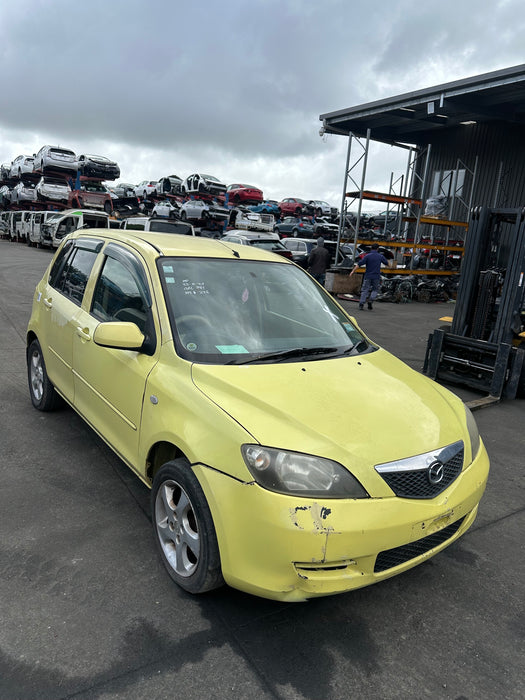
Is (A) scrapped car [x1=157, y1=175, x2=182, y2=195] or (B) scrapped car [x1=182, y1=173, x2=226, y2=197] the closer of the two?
(B) scrapped car [x1=182, y1=173, x2=226, y2=197]

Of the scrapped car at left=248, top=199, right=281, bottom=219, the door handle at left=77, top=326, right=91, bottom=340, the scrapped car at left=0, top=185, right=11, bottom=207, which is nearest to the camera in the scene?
the door handle at left=77, top=326, right=91, bottom=340

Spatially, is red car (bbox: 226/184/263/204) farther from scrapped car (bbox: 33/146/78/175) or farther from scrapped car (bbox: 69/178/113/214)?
scrapped car (bbox: 33/146/78/175)

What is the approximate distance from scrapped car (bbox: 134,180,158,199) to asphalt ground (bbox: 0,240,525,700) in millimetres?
35283

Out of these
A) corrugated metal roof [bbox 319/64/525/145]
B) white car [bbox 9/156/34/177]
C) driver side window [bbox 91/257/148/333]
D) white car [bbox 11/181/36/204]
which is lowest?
driver side window [bbox 91/257/148/333]

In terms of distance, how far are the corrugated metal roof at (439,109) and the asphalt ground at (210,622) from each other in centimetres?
1445

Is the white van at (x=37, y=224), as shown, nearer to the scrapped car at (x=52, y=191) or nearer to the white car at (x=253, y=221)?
the scrapped car at (x=52, y=191)

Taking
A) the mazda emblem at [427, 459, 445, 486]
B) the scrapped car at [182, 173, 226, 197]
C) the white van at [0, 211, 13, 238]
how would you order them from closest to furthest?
the mazda emblem at [427, 459, 445, 486] < the scrapped car at [182, 173, 226, 197] < the white van at [0, 211, 13, 238]

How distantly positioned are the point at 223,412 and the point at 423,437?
0.97m

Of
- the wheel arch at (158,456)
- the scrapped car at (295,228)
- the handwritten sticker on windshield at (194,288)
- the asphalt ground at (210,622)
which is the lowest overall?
the asphalt ground at (210,622)

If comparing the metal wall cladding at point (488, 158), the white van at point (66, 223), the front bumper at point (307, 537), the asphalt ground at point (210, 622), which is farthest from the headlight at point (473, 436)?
the white van at point (66, 223)

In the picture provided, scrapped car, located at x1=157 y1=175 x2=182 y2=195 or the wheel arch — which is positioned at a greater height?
scrapped car, located at x1=157 y1=175 x2=182 y2=195

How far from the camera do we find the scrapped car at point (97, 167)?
29266mm

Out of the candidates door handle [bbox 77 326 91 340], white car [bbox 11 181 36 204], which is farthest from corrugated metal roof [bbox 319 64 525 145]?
white car [bbox 11 181 36 204]

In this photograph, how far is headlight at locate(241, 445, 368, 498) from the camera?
6.94ft
